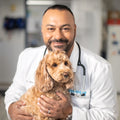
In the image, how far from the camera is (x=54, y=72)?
0.93m

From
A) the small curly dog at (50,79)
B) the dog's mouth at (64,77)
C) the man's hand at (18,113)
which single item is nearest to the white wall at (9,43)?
the man's hand at (18,113)

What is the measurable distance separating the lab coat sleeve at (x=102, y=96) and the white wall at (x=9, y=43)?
11.5 ft

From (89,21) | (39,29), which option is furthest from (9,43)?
(89,21)

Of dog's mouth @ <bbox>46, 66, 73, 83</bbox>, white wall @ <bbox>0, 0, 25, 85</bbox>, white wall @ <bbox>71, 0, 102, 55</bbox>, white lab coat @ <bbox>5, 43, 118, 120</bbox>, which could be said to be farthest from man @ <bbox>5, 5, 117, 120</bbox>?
white wall @ <bbox>0, 0, 25, 85</bbox>

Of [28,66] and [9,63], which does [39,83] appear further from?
[9,63]

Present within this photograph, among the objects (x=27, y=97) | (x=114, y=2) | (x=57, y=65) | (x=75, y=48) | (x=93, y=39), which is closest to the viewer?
(x=57, y=65)

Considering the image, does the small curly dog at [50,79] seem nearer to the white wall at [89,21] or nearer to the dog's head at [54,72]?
the dog's head at [54,72]

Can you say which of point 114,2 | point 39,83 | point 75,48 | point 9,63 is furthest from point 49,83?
point 114,2

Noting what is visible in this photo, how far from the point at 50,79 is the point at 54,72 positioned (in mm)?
51

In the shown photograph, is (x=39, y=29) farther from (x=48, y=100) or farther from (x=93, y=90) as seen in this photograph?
(x=48, y=100)

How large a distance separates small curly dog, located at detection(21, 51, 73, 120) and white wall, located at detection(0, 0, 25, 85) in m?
3.57

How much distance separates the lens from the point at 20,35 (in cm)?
449

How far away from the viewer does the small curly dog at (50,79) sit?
2.98 feet

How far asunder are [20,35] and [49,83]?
3686 millimetres
